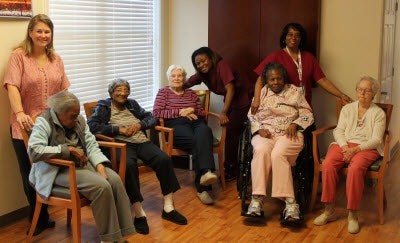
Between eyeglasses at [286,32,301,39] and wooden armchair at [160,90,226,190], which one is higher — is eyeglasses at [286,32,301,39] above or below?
above

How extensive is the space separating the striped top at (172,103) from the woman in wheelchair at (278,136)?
58 centimetres

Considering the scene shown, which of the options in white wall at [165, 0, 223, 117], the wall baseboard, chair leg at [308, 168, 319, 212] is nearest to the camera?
the wall baseboard

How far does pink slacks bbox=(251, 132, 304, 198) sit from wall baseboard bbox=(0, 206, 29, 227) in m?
1.68

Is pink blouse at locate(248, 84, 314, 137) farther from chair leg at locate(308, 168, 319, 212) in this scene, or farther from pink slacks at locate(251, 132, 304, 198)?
chair leg at locate(308, 168, 319, 212)

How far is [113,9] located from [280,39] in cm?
150

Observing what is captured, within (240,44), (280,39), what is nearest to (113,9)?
(240,44)

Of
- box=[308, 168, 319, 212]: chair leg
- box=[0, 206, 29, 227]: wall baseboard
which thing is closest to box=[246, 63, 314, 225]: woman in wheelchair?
box=[308, 168, 319, 212]: chair leg

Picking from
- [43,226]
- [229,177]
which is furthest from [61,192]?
[229,177]

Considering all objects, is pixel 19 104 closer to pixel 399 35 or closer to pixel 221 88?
pixel 221 88

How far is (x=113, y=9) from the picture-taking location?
458 cm

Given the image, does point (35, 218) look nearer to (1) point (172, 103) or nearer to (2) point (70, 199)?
(2) point (70, 199)

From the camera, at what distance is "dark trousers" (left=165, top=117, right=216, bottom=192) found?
4031 millimetres

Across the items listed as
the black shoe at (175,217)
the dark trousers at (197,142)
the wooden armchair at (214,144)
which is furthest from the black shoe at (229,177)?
the black shoe at (175,217)

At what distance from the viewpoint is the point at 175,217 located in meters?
3.70
